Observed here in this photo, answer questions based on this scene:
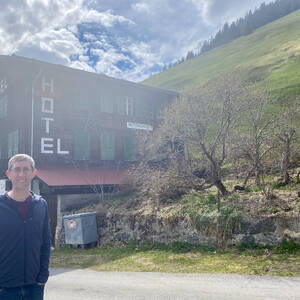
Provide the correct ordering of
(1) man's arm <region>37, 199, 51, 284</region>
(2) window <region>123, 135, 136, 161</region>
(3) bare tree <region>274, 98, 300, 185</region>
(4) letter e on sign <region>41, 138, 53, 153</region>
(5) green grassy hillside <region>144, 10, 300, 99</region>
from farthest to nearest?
(5) green grassy hillside <region>144, 10, 300, 99</region> < (2) window <region>123, 135, 136, 161</region> < (4) letter e on sign <region>41, 138, 53, 153</region> < (3) bare tree <region>274, 98, 300, 185</region> < (1) man's arm <region>37, 199, 51, 284</region>

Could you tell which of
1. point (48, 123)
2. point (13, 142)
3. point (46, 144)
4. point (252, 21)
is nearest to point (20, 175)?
point (46, 144)

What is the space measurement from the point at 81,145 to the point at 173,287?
1215cm

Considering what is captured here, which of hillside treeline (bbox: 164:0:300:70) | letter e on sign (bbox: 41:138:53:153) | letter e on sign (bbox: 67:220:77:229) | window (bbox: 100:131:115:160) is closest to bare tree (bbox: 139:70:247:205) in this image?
letter e on sign (bbox: 67:220:77:229)

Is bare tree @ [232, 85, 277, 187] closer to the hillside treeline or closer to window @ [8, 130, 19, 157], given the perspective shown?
window @ [8, 130, 19, 157]

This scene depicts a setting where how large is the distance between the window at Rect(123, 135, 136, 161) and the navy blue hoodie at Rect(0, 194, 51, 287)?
15839mm

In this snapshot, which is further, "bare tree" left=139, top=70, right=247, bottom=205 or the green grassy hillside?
the green grassy hillside

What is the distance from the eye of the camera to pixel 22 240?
2.89 meters

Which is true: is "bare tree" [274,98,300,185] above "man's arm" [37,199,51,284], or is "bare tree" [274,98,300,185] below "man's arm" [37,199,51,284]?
above

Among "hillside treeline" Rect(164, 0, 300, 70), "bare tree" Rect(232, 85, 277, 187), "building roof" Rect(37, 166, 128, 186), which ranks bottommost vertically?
"building roof" Rect(37, 166, 128, 186)

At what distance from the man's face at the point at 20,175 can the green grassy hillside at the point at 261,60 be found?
4811 cm

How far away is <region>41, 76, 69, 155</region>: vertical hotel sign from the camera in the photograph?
1598 cm

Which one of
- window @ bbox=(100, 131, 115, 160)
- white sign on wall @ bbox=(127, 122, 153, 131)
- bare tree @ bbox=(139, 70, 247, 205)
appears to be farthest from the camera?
white sign on wall @ bbox=(127, 122, 153, 131)

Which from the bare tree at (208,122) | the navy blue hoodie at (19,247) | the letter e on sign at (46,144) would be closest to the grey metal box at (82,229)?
the bare tree at (208,122)

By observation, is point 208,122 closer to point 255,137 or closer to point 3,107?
point 255,137
